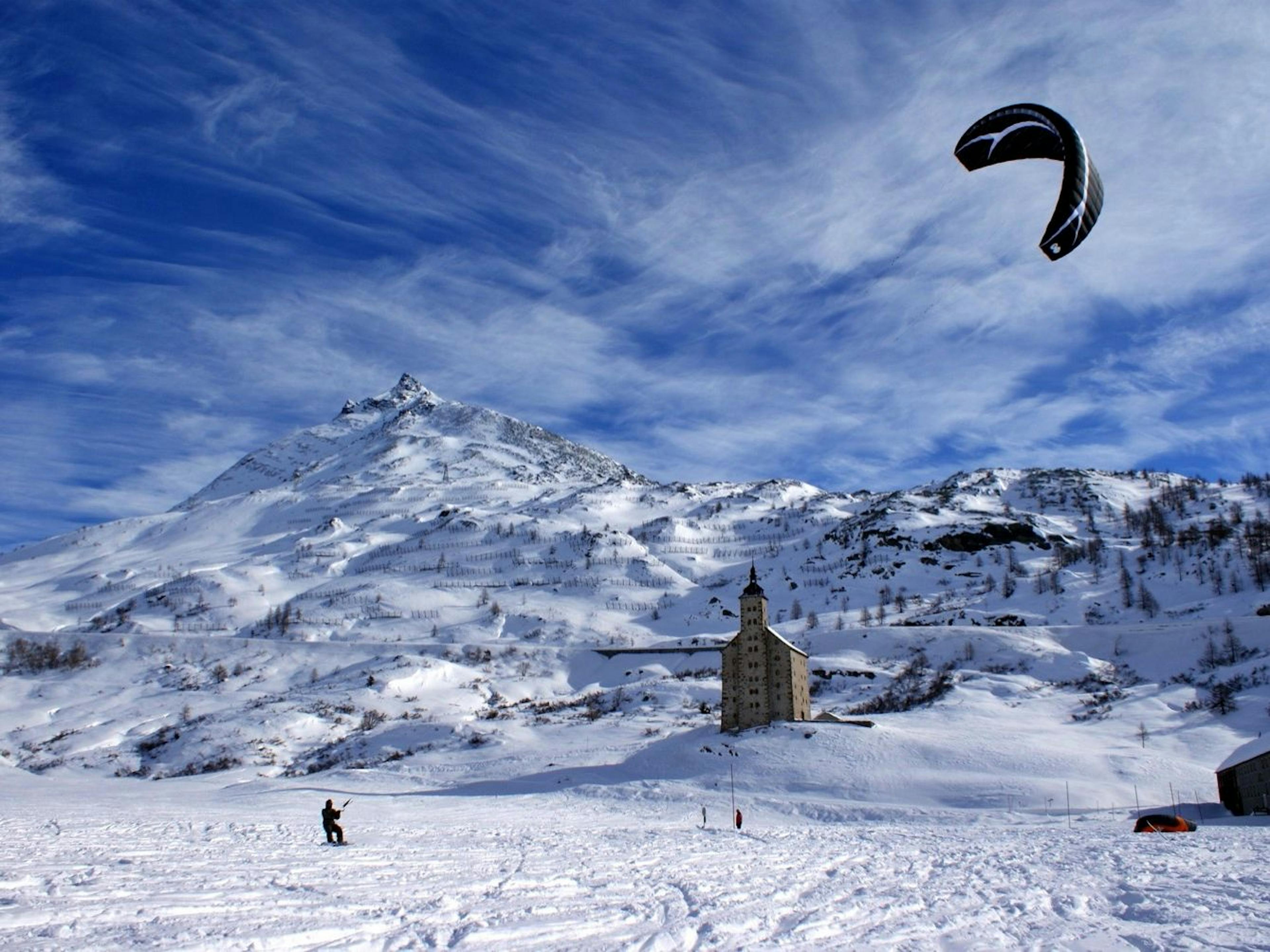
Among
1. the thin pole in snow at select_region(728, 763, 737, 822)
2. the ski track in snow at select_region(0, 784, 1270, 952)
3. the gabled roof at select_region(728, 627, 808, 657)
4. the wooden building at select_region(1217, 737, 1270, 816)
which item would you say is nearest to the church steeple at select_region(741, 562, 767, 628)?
the gabled roof at select_region(728, 627, 808, 657)

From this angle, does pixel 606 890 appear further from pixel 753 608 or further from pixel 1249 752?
pixel 753 608

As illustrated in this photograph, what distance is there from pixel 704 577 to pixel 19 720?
123m

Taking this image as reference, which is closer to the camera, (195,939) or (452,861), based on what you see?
(195,939)

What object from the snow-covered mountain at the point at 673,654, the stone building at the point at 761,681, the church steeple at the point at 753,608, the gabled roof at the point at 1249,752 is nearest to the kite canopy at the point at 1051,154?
the gabled roof at the point at 1249,752

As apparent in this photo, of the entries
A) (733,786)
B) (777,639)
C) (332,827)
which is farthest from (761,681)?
(332,827)

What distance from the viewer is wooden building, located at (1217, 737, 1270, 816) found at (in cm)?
3155

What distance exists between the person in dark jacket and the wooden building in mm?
31734

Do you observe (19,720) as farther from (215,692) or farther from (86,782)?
(86,782)

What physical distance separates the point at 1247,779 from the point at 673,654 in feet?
261

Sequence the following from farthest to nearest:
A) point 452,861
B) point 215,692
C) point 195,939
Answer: point 215,692 < point 452,861 < point 195,939

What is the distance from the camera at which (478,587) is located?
16575 cm

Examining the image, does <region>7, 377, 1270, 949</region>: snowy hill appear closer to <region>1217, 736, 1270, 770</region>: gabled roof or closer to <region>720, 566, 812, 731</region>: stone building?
<region>1217, 736, 1270, 770</region>: gabled roof

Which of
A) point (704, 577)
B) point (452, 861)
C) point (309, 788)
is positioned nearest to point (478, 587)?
point (704, 577)

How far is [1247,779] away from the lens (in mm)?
33000
